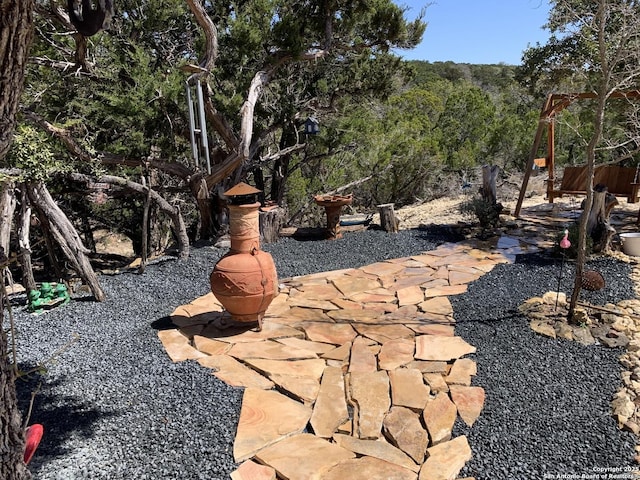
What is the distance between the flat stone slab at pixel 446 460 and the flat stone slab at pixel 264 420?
83 cm

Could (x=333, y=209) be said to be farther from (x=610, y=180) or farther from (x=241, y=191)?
(x=610, y=180)

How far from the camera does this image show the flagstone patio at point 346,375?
8.67 feet

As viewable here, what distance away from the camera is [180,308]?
4.97 m

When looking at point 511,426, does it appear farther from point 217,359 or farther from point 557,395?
point 217,359

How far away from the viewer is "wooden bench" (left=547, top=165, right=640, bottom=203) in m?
8.12

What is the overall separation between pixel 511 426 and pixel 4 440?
2.68 meters

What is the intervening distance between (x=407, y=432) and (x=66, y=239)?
4.04 m

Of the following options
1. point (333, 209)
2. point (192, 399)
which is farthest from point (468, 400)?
point (333, 209)

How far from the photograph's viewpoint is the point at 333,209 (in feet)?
25.6

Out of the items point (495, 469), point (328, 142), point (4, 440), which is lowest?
point (495, 469)

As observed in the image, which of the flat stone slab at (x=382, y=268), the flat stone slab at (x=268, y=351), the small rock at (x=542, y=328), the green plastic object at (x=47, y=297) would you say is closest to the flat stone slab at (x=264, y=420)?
the flat stone slab at (x=268, y=351)

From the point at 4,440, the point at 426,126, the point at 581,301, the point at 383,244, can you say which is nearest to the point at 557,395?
the point at 581,301

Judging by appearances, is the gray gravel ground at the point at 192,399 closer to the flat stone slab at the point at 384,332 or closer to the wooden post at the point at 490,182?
the flat stone slab at the point at 384,332

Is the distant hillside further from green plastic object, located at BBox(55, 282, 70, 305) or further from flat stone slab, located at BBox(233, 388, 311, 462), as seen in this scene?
flat stone slab, located at BBox(233, 388, 311, 462)
